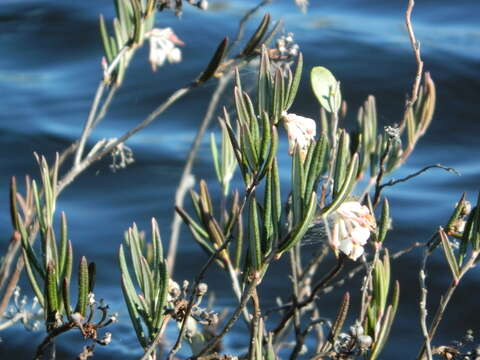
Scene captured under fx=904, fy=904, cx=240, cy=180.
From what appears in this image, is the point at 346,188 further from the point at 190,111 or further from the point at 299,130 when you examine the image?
the point at 190,111

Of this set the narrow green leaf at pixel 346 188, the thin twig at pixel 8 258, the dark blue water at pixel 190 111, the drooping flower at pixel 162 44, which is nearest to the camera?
the narrow green leaf at pixel 346 188

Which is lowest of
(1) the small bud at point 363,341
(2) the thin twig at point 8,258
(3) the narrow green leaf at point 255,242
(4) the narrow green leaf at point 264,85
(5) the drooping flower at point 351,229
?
(2) the thin twig at point 8,258

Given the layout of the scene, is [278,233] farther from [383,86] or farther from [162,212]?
[383,86]

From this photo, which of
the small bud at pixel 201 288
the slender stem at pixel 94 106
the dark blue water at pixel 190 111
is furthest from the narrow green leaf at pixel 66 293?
the dark blue water at pixel 190 111

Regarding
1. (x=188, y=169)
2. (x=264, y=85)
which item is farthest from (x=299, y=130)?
(x=188, y=169)

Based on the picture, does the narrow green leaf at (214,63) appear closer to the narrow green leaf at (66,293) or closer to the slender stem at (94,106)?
the slender stem at (94,106)

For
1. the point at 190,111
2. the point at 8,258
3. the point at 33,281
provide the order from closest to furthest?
the point at 33,281 < the point at 8,258 < the point at 190,111

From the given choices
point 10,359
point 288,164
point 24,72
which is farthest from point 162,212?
point 24,72
